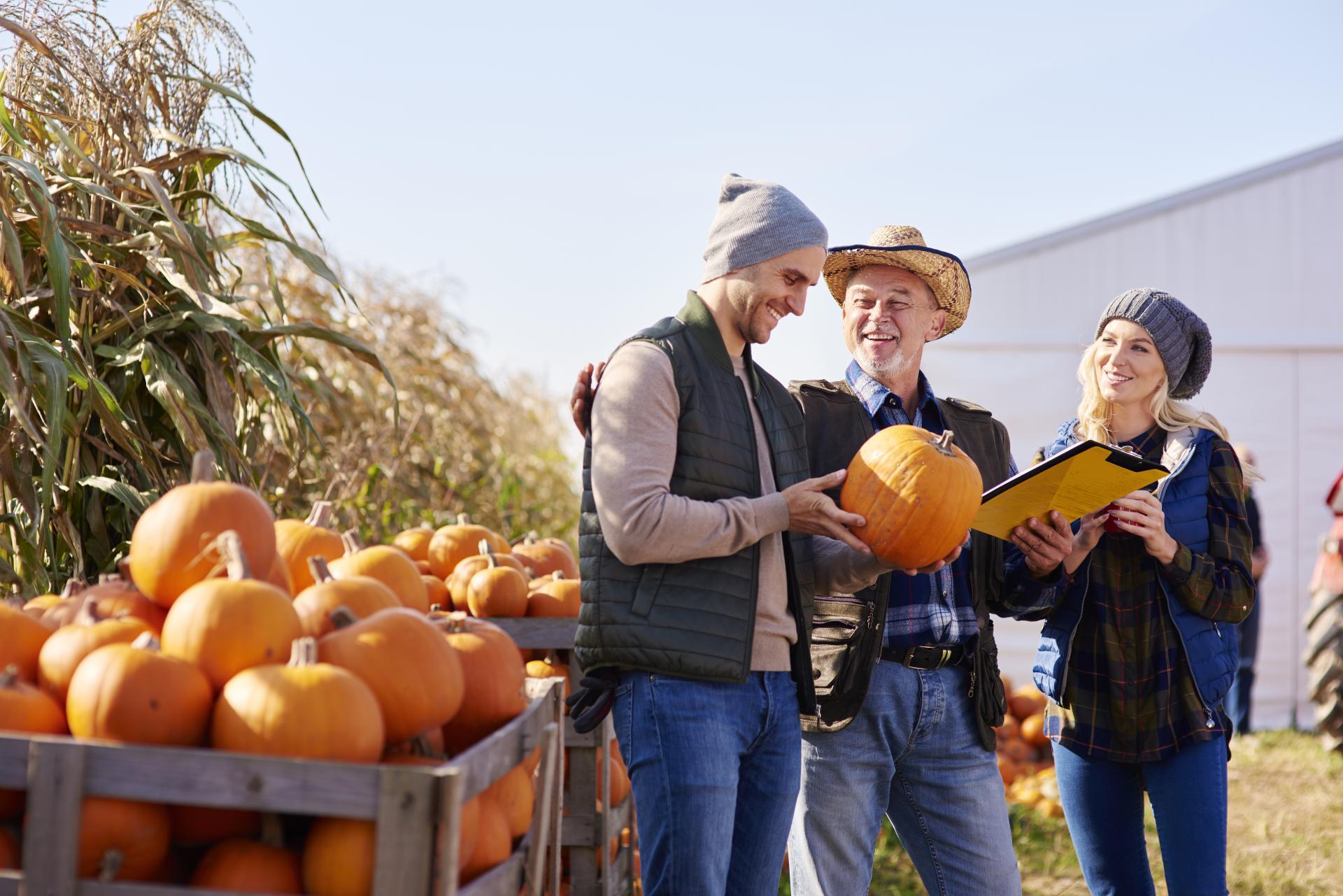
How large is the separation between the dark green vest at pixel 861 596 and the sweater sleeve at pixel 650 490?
0.53 meters

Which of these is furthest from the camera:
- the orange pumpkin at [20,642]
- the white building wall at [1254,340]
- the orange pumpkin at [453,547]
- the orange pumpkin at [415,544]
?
the white building wall at [1254,340]

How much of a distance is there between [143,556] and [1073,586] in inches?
82.4

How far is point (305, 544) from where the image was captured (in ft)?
7.43

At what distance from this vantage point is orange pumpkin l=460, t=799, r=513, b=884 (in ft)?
5.65

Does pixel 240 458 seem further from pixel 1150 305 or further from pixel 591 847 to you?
pixel 1150 305

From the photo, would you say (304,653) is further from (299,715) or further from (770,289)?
(770,289)

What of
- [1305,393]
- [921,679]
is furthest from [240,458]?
[1305,393]

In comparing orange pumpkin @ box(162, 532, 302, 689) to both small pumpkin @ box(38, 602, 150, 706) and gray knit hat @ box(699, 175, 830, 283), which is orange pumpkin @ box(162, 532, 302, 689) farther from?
gray knit hat @ box(699, 175, 830, 283)

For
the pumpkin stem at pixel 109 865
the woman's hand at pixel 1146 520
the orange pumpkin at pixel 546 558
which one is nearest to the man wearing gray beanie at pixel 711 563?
the woman's hand at pixel 1146 520

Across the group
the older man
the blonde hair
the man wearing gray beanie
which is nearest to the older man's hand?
the older man

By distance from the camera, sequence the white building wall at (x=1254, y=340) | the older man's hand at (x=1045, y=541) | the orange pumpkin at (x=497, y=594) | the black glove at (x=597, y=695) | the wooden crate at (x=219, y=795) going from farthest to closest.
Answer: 1. the white building wall at (x=1254, y=340)
2. the orange pumpkin at (x=497, y=594)
3. the older man's hand at (x=1045, y=541)
4. the black glove at (x=597, y=695)
5. the wooden crate at (x=219, y=795)

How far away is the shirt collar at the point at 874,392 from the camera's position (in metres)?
2.81

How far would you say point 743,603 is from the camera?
218 centimetres

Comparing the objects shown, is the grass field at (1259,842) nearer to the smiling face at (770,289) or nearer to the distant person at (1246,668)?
the distant person at (1246,668)
